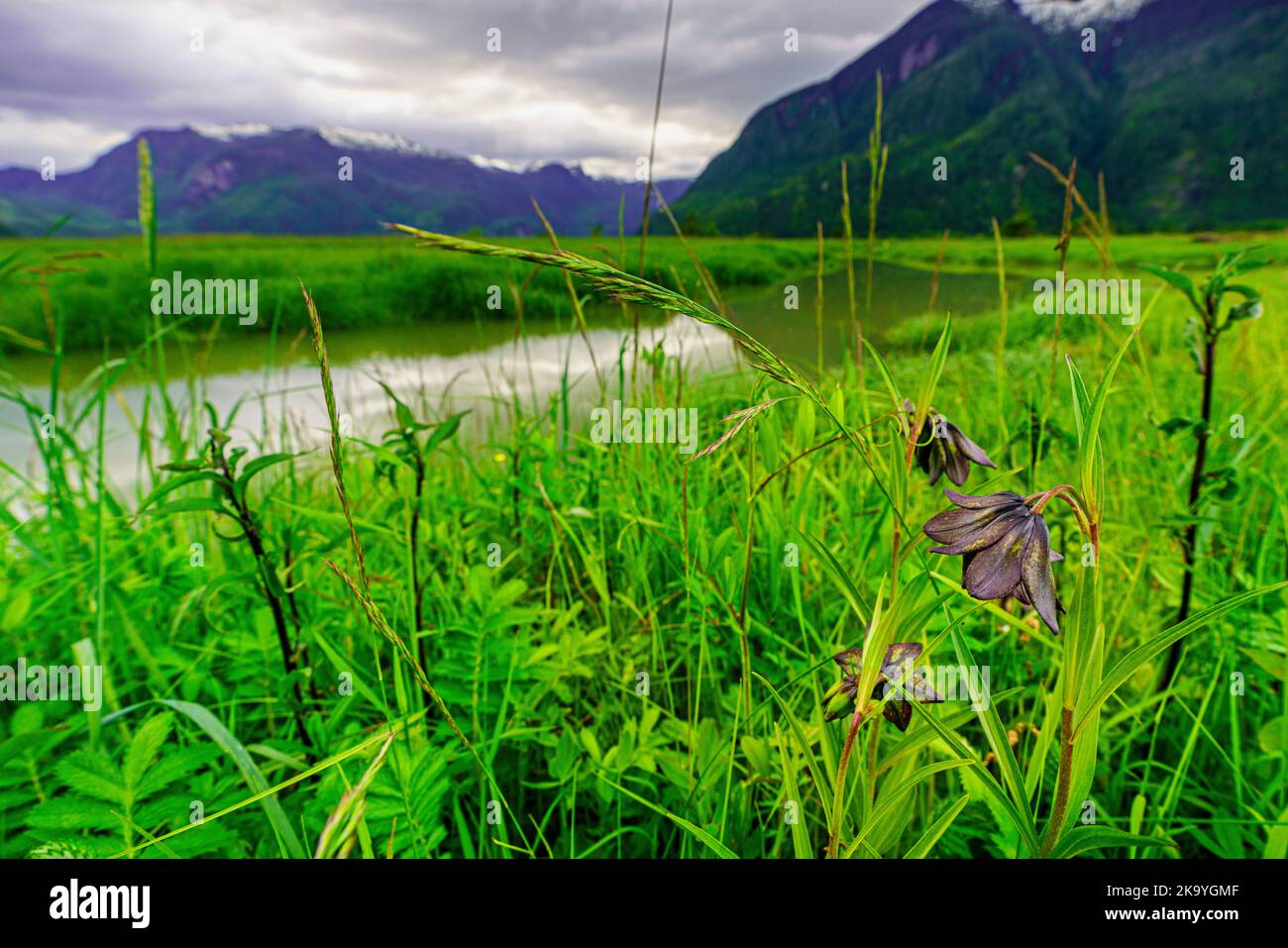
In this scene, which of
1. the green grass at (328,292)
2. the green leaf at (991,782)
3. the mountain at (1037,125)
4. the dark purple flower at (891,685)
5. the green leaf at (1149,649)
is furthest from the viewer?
the mountain at (1037,125)

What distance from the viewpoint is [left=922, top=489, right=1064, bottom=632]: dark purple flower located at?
0.52m

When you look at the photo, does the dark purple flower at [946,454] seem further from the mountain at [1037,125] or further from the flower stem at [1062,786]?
the mountain at [1037,125]

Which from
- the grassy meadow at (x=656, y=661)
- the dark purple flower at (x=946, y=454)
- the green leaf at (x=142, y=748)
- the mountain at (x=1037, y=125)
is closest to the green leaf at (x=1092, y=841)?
the grassy meadow at (x=656, y=661)

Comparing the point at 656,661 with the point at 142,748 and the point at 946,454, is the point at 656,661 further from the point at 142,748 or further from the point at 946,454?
the point at 142,748

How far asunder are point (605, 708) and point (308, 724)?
1.87ft

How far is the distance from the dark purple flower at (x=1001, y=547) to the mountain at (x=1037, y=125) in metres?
62.5

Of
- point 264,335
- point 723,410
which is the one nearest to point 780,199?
point 264,335

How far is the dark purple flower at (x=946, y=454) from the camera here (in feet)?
2.64

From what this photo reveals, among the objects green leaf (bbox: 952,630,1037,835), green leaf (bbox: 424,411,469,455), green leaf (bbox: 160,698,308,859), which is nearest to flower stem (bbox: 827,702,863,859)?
green leaf (bbox: 952,630,1037,835)

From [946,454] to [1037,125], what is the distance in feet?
433

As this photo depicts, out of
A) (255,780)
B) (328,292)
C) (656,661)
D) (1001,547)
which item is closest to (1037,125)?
(328,292)

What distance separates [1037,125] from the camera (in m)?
102
